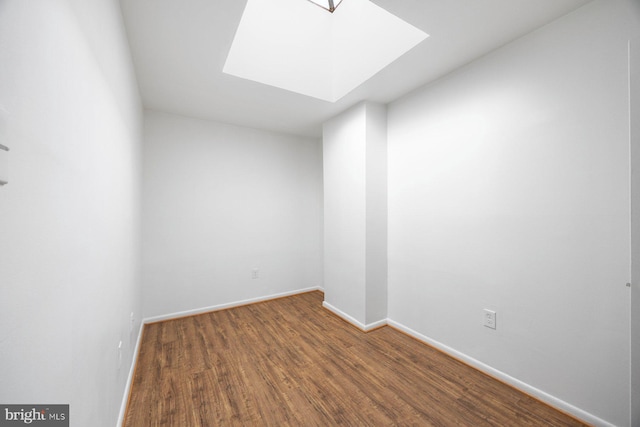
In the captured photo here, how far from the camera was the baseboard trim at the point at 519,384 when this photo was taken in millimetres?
1464

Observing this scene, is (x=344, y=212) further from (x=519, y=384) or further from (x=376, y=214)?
(x=519, y=384)

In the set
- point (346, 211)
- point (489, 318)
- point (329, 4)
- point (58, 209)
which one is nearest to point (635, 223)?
point (489, 318)

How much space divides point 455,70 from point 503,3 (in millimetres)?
686

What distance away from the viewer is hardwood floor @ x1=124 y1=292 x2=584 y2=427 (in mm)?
1543

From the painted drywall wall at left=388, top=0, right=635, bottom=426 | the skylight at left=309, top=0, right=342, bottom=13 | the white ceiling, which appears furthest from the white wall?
the skylight at left=309, top=0, right=342, bottom=13

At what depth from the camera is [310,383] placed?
1.85 meters

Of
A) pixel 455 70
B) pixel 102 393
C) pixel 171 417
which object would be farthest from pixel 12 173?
pixel 455 70

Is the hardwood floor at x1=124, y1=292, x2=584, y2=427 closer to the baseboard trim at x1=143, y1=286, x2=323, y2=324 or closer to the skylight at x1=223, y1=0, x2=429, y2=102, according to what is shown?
the baseboard trim at x1=143, y1=286, x2=323, y2=324

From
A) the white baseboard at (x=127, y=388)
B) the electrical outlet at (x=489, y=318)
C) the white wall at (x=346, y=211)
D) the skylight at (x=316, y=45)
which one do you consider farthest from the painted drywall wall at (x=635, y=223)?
the white baseboard at (x=127, y=388)

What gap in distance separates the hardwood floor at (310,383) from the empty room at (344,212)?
0.06 ft

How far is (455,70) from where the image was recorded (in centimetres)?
214

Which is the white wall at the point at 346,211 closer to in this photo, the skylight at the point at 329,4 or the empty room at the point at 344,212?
the empty room at the point at 344,212

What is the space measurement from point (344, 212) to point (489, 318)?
5.39 ft

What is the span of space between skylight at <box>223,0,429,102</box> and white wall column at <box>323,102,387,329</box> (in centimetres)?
47
